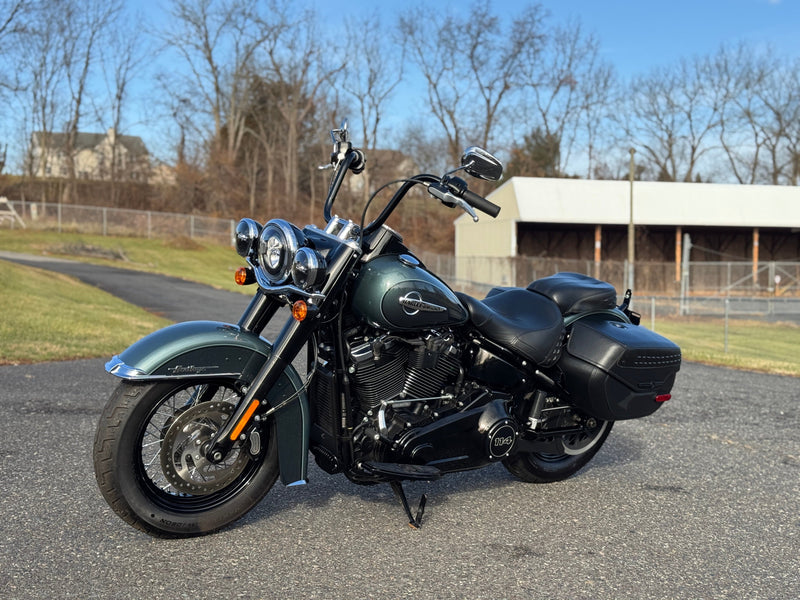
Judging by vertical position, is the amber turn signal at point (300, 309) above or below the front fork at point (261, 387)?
above

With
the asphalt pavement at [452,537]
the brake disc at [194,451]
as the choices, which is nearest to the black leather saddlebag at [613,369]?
the asphalt pavement at [452,537]

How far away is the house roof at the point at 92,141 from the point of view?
47.5 meters

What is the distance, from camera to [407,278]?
3.63 meters

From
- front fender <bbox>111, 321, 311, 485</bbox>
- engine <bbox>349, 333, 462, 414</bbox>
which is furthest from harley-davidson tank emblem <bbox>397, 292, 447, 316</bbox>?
front fender <bbox>111, 321, 311, 485</bbox>

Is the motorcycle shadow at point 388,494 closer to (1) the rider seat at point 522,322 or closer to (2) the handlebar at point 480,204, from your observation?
(1) the rider seat at point 522,322

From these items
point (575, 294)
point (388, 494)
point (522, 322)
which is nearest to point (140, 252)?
point (388, 494)

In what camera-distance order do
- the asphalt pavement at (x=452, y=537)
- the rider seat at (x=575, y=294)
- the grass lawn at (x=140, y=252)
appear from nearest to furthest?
the asphalt pavement at (x=452, y=537), the rider seat at (x=575, y=294), the grass lawn at (x=140, y=252)

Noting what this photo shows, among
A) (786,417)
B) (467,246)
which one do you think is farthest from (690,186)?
(786,417)

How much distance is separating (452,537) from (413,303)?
1.23 metres

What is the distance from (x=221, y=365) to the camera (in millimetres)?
3564

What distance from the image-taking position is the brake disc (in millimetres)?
3475

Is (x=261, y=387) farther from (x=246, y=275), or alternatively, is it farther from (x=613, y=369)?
(x=613, y=369)

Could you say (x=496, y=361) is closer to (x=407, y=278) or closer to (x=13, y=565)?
(x=407, y=278)

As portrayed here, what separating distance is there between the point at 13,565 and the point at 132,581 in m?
0.57
